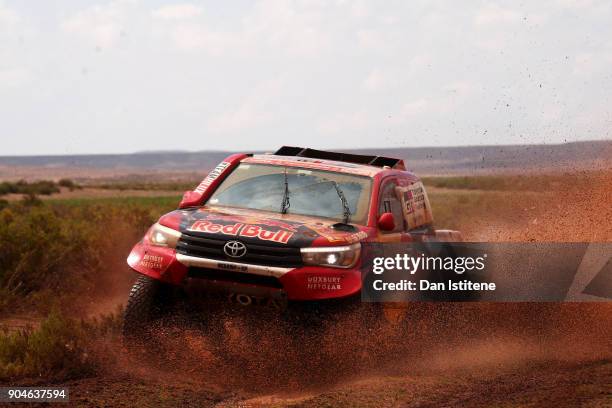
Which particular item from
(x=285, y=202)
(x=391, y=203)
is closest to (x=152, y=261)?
(x=285, y=202)

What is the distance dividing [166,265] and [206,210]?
3.32ft

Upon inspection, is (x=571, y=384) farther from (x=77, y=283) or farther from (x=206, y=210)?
(x=77, y=283)

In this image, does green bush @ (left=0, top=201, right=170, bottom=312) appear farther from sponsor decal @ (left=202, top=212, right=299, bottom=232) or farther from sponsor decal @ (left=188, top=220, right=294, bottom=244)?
sponsor decal @ (left=188, top=220, right=294, bottom=244)

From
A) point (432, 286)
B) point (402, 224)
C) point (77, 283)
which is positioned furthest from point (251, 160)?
point (77, 283)

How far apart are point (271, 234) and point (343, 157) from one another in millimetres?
3087

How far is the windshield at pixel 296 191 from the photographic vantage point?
9.03 m

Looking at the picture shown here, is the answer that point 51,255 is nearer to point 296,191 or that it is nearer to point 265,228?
point 296,191

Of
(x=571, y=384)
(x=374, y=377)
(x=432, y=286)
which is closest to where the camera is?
(x=571, y=384)

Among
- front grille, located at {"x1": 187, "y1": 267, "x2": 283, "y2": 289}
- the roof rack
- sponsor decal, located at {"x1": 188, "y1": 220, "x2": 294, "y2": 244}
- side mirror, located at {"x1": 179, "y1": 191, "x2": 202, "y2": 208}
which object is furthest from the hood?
the roof rack

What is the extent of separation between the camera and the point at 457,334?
9.39 m

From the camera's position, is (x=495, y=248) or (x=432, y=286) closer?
(x=432, y=286)

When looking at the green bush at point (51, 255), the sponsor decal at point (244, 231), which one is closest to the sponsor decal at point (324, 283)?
the sponsor decal at point (244, 231)

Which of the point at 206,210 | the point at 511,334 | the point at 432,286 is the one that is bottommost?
the point at 511,334

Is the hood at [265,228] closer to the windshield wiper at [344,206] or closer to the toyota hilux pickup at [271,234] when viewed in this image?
the toyota hilux pickup at [271,234]
